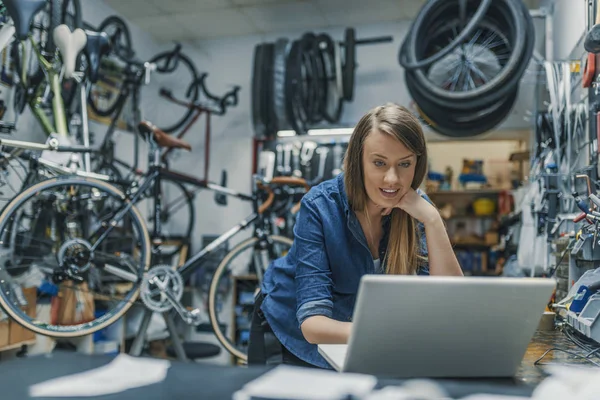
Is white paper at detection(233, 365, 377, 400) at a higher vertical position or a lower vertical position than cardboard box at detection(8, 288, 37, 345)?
higher

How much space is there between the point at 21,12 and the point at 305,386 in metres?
2.27

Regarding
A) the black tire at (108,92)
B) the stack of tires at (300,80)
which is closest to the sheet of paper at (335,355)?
the black tire at (108,92)

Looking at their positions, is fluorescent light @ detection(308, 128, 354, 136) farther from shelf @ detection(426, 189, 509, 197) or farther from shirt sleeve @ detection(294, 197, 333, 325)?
shirt sleeve @ detection(294, 197, 333, 325)

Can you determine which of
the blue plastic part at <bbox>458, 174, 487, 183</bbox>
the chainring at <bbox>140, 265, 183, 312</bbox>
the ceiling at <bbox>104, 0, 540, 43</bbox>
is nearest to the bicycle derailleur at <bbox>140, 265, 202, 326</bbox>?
the chainring at <bbox>140, 265, 183, 312</bbox>

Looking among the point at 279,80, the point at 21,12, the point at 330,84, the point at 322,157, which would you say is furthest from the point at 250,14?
the point at 21,12

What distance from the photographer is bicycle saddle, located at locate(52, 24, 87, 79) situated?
2.92 m

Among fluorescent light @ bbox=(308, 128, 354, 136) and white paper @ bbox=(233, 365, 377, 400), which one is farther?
fluorescent light @ bbox=(308, 128, 354, 136)

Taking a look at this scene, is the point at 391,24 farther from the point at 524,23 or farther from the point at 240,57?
the point at 524,23

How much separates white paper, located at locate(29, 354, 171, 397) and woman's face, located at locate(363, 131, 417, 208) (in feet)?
2.58

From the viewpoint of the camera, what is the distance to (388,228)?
4.95ft

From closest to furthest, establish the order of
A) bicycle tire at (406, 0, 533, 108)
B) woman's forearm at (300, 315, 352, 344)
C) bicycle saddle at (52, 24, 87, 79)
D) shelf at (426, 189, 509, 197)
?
woman's forearm at (300, 315, 352, 344) → bicycle saddle at (52, 24, 87, 79) → bicycle tire at (406, 0, 533, 108) → shelf at (426, 189, 509, 197)

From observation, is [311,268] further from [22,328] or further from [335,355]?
[22,328]

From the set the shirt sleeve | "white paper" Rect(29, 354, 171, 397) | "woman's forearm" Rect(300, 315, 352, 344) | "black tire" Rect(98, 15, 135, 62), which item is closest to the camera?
"white paper" Rect(29, 354, 171, 397)

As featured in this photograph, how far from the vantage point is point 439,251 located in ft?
4.56
